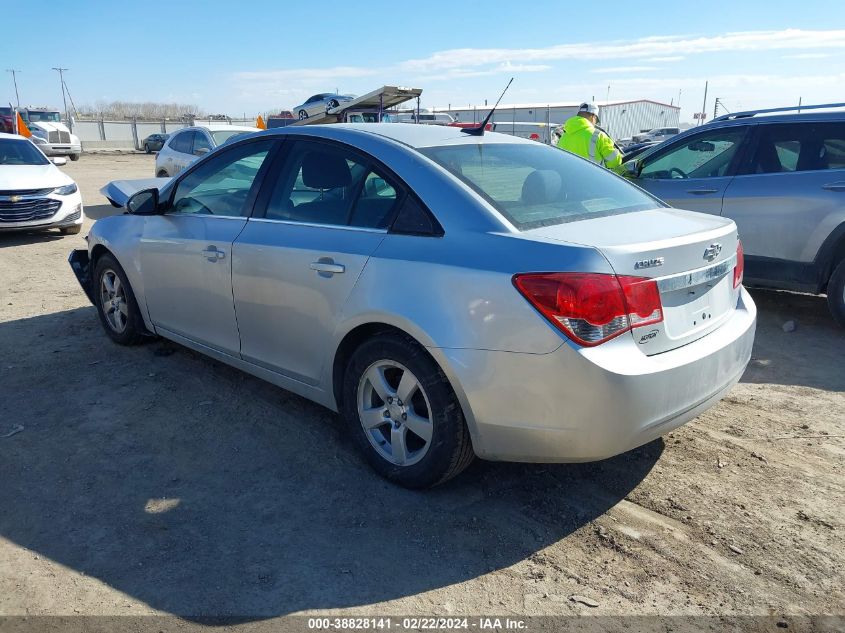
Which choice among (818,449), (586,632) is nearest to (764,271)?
(818,449)

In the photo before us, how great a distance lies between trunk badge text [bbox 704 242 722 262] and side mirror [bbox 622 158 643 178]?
378 centimetres

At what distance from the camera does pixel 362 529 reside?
3035 mm

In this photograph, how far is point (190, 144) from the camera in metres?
13.0

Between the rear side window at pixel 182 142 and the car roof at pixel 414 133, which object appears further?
the rear side window at pixel 182 142

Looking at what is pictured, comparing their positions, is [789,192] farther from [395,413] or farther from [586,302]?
[395,413]

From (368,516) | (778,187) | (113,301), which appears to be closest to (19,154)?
(113,301)

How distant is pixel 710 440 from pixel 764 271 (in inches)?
111

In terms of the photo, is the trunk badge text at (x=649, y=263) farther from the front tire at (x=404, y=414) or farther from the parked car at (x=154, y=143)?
the parked car at (x=154, y=143)

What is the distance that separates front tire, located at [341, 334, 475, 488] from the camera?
3.03m

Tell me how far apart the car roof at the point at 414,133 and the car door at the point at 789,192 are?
2.99m

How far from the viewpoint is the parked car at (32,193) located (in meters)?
9.84

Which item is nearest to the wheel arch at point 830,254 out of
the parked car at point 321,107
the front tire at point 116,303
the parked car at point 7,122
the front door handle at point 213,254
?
the front door handle at point 213,254

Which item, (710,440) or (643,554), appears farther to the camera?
(710,440)

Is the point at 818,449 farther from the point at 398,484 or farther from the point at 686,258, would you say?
the point at 398,484
